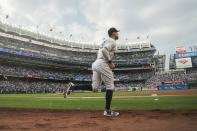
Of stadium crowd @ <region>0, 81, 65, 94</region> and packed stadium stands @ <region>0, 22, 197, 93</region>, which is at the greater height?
packed stadium stands @ <region>0, 22, 197, 93</region>

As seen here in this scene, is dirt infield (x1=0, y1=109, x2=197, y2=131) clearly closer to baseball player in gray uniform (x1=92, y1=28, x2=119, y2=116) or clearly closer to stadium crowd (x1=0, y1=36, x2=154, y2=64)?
baseball player in gray uniform (x1=92, y1=28, x2=119, y2=116)

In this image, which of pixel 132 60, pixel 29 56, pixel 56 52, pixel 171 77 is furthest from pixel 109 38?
Result: pixel 132 60

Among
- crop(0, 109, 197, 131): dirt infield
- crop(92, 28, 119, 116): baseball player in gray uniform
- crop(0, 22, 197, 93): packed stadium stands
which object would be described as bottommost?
crop(0, 109, 197, 131): dirt infield

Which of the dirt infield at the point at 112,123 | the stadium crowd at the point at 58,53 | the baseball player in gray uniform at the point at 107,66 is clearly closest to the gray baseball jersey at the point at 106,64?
the baseball player in gray uniform at the point at 107,66

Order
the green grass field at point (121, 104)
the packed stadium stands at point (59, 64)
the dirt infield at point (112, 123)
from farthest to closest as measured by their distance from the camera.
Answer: the packed stadium stands at point (59, 64) < the green grass field at point (121, 104) < the dirt infield at point (112, 123)

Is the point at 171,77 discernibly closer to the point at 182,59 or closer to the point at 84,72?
the point at 182,59

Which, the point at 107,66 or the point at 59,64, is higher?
the point at 59,64

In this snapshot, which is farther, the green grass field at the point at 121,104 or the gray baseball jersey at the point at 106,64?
the green grass field at the point at 121,104

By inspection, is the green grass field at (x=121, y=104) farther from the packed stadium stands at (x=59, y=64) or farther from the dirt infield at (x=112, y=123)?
the packed stadium stands at (x=59, y=64)

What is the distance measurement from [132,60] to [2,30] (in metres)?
45.1

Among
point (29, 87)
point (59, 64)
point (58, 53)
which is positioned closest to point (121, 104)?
point (29, 87)

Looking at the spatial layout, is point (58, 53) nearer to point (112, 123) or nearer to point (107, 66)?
point (107, 66)

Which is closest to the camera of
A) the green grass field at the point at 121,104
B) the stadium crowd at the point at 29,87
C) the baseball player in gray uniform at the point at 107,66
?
the baseball player in gray uniform at the point at 107,66

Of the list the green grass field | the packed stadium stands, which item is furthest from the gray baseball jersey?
the packed stadium stands
